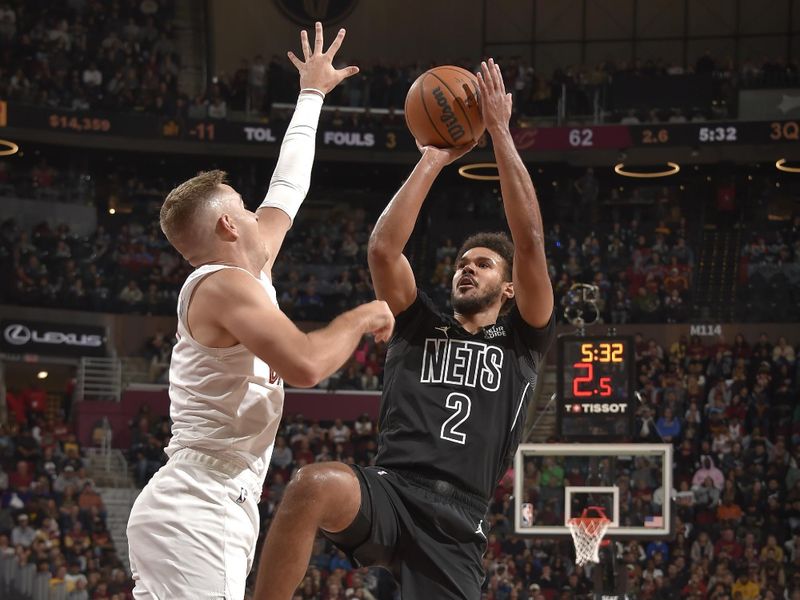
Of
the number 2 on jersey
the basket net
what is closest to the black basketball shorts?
the number 2 on jersey

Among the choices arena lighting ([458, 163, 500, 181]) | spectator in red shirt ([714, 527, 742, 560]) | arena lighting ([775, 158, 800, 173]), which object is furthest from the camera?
arena lighting ([458, 163, 500, 181])

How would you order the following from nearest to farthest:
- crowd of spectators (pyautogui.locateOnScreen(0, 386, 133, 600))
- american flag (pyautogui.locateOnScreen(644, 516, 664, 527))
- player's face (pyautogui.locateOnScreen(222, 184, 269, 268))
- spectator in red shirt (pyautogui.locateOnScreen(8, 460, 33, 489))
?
player's face (pyautogui.locateOnScreen(222, 184, 269, 268)) < american flag (pyautogui.locateOnScreen(644, 516, 664, 527)) < crowd of spectators (pyautogui.locateOnScreen(0, 386, 133, 600)) < spectator in red shirt (pyautogui.locateOnScreen(8, 460, 33, 489))

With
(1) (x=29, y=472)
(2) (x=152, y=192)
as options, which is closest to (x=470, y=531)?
(1) (x=29, y=472)

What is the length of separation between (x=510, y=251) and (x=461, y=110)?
649mm

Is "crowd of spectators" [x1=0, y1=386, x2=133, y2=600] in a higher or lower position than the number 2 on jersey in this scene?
lower

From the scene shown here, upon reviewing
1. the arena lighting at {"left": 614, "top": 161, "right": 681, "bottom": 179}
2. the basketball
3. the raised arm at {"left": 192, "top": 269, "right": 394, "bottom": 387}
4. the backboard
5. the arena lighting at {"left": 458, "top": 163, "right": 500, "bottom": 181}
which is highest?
the arena lighting at {"left": 614, "top": 161, "right": 681, "bottom": 179}

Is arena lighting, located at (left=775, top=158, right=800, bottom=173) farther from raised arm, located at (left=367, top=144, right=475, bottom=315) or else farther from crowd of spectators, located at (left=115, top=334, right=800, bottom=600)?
raised arm, located at (left=367, top=144, right=475, bottom=315)

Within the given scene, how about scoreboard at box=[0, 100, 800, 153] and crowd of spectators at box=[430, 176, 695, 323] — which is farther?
scoreboard at box=[0, 100, 800, 153]

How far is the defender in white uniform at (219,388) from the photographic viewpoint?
391 centimetres

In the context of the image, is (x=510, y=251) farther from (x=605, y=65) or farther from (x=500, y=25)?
(x=500, y=25)

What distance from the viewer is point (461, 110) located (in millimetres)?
5363

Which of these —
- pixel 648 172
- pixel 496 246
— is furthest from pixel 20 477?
pixel 496 246

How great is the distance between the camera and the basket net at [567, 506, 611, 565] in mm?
12906

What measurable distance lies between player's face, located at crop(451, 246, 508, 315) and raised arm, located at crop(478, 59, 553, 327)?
15 centimetres
